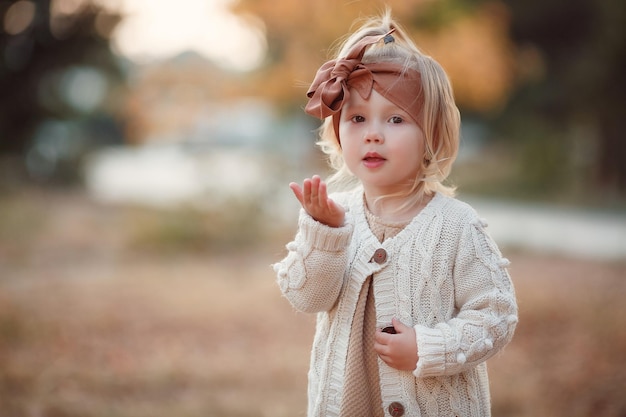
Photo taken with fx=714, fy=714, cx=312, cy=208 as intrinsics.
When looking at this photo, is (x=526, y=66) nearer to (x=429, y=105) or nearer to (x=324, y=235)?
(x=429, y=105)

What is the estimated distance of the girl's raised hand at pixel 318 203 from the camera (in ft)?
6.53

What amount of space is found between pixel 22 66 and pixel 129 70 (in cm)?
208

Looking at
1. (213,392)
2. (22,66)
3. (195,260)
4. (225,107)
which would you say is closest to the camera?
(213,392)

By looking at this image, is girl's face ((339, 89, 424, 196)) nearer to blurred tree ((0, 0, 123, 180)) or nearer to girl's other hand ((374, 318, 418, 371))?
girl's other hand ((374, 318, 418, 371))

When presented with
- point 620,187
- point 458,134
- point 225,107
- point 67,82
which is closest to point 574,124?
point 620,187

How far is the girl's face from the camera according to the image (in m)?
2.09

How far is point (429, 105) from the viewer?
211 centimetres

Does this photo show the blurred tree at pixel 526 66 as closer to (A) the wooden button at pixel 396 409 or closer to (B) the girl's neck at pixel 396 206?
(B) the girl's neck at pixel 396 206

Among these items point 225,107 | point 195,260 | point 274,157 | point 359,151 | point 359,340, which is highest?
point 225,107

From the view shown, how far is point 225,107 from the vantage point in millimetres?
10867

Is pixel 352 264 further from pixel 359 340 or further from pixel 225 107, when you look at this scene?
pixel 225 107

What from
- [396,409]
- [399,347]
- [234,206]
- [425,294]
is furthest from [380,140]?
[234,206]

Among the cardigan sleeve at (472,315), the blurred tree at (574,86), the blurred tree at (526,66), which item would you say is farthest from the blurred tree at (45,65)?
the cardigan sleeve at (472,315)

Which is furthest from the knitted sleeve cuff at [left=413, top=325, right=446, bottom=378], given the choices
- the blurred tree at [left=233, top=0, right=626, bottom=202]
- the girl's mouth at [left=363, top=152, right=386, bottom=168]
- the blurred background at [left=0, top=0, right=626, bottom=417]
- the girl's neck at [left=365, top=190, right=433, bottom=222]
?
the blurred tree at [left=233, top=0, right=626, bottom=202]
